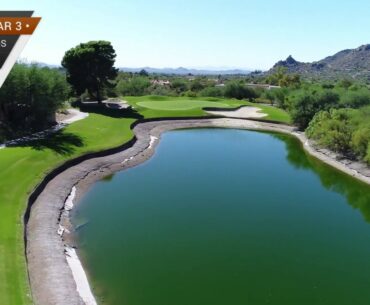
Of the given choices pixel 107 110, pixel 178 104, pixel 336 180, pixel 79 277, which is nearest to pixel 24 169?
pixel 79 277

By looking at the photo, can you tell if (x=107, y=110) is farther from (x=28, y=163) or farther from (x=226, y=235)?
(x=226, y=235)

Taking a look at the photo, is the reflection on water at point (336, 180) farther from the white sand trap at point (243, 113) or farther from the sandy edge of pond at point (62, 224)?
the white sand trap at point (243, 113)

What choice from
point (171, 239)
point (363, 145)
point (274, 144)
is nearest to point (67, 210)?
point (171, 239)

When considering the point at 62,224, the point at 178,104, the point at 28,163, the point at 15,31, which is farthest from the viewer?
the point at 178,104

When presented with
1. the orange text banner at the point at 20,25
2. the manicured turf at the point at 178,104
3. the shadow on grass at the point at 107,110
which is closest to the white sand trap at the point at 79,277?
the orange text banner at the point at 20,25

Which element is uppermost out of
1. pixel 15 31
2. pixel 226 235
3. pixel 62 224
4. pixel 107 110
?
pixel 15 31

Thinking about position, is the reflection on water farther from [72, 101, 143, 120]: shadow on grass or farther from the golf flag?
the golf flag
